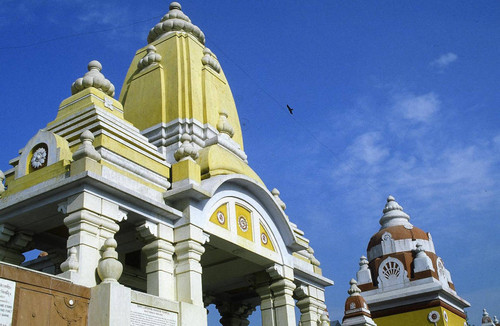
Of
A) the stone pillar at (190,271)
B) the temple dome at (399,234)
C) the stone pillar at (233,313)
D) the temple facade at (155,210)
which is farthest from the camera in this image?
the temple dome at (399,234)

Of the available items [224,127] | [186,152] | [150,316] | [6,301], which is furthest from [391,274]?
[6,301]

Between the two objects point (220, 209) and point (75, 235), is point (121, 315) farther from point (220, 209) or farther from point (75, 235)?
point (220, 209)

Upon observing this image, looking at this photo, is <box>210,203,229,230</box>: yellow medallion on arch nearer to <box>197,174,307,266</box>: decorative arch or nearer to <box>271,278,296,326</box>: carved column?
<box>197,174,307,266</box>: decorative arch

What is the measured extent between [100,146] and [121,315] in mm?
3859

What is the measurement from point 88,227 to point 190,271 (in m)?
2.46

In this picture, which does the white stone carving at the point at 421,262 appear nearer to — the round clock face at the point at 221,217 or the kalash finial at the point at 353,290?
the kalash finial at the point at 353,290

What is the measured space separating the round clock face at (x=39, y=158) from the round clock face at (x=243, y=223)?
186 inches

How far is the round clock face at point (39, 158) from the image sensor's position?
43.8 feet

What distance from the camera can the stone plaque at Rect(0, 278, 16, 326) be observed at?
930 centimetres

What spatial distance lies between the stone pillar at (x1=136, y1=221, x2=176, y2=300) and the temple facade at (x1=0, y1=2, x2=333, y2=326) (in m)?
0.03

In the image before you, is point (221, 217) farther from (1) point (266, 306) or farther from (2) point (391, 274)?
(2) point (391, 274)

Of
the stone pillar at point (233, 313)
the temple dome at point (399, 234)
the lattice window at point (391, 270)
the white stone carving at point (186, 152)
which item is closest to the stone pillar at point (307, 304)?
the stone pillar at point (233, 313)

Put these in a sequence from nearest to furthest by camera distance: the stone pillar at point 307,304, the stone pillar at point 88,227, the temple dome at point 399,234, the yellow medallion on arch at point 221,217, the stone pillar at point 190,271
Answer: the stone pillar at point 88,227
the stone pillar at point 190,271
the yellow medallion on arch at point 221,217
the stone pillar at point 307,304
the temple dome at point 399,234

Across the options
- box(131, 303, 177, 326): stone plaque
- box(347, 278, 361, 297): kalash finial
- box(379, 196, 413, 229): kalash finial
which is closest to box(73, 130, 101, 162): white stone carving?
box(131, 303, 177, 326): stone plaque
